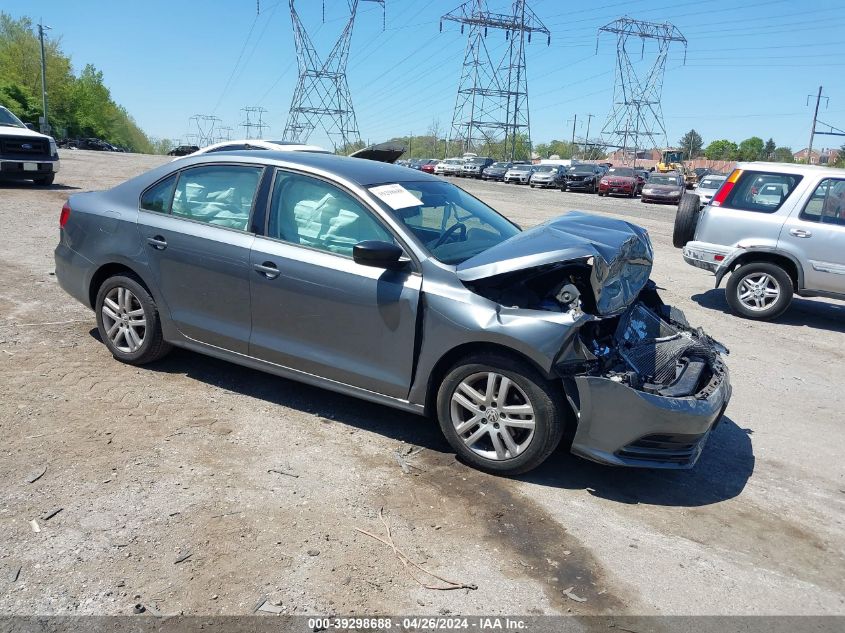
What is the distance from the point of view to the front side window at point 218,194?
4.77 meters

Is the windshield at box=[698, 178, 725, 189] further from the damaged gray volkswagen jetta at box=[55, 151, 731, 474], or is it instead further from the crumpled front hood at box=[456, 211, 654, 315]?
the crumpled front hood at box=[456, 211, 654, 315]

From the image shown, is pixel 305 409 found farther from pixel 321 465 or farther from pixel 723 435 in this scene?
pixel 723 435

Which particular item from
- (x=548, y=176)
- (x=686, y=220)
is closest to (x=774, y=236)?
(x=686, y=220)

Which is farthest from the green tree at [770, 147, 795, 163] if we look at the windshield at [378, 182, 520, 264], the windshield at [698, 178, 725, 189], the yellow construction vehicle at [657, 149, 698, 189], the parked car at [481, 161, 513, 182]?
the windshield at [378, 182, 520, 264]

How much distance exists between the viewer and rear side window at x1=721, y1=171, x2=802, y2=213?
8.40 m

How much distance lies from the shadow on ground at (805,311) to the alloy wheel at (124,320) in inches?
274

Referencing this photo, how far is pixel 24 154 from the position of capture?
Answer: 54.2ft

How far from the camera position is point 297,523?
345 cm

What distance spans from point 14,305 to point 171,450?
3.63 metres

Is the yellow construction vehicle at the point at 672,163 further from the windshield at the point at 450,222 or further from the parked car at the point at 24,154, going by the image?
the windshield at the point at 450,222

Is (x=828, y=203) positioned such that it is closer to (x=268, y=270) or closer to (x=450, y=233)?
(x=450, y=233)

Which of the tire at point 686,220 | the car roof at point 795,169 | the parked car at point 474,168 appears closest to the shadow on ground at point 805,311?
the tire at point 686,220

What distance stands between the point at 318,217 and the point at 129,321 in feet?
5.90

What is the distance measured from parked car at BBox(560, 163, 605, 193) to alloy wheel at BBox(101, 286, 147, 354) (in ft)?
116
